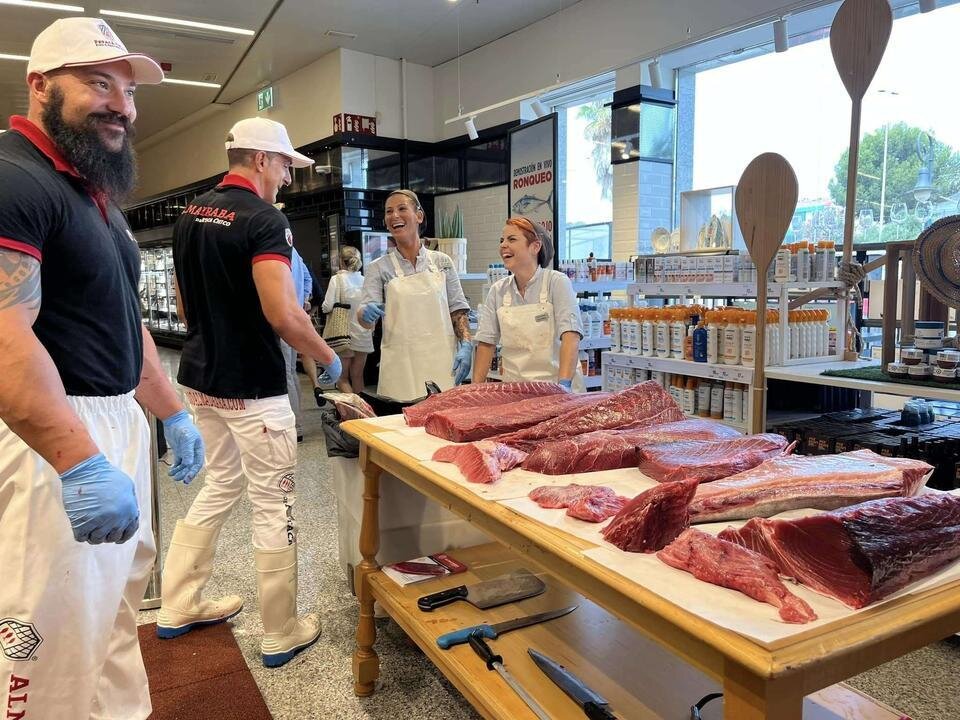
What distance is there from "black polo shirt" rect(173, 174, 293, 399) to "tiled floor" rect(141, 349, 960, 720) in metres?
1.03

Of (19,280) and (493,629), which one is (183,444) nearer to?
(19,280)

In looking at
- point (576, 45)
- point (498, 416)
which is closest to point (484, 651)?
point (498, 416)

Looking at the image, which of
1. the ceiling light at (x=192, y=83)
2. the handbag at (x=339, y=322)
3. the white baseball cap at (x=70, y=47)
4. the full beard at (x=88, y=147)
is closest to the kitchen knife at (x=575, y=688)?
the full beard at (x=88, y=147)

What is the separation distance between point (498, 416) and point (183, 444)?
1023 millimetres

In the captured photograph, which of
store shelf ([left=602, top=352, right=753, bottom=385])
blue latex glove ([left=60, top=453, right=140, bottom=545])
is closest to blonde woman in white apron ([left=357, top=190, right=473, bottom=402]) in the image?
store shelf ([left=602, top=352, right=753, bottom=385])

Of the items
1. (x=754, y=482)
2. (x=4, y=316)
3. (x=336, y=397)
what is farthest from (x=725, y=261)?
(x=4, y=316)

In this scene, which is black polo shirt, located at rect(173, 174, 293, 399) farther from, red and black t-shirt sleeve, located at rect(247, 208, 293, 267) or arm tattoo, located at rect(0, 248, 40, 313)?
arm tattoo, located at rect(0, 248, 40, 313)

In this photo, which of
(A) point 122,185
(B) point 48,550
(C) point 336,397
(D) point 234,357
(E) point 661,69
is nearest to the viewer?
(B) point 48,550

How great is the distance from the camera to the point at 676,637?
108 centimetres

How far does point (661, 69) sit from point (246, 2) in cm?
433

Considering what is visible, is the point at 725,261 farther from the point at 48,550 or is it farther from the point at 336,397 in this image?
the point at 48,550

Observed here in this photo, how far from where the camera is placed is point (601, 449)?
182cm

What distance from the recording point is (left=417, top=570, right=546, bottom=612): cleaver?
7.45ft

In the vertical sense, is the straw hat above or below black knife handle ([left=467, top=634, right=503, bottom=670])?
above
